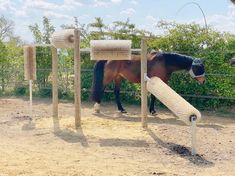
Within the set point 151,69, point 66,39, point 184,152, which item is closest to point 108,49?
point 66,39

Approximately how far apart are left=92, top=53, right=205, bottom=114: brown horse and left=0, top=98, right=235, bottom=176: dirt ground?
2.74 feet

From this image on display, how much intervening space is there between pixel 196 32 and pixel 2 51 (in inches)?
270

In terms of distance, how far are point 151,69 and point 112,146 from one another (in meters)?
3.52

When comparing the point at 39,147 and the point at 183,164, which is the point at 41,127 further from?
the point at 183,164

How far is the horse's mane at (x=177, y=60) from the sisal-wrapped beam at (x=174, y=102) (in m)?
2.26

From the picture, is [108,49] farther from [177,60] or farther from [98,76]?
[177,60]

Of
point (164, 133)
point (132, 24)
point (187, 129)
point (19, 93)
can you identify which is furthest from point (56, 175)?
point (19, 93)

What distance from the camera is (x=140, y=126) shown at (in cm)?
754

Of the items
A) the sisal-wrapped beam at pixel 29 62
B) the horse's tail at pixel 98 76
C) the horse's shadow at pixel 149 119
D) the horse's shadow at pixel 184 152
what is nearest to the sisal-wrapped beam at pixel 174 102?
the horse's shadow at pixel 184 152

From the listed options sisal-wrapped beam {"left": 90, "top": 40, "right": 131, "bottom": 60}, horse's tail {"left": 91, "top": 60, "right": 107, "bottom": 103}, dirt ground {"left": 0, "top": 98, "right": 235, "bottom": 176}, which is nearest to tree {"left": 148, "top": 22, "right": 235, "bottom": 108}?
dirt ground {"left": 0, "top": 98, "right": 235, "bottom": 176}

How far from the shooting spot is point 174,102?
5824mm

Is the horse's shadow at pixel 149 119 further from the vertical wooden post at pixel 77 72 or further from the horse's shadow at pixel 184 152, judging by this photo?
the horse's shadow at pixel 184 152

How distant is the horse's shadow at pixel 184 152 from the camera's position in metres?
5.13

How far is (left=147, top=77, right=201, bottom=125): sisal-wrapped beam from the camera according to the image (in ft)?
17.9
